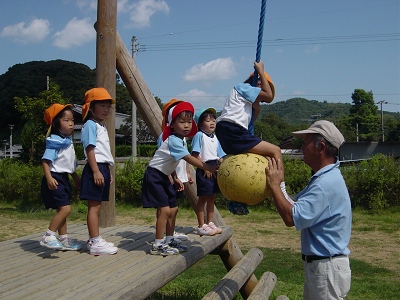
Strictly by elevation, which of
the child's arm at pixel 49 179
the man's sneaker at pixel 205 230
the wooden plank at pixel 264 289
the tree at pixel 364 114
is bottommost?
the wooden plank at pixel 264 289

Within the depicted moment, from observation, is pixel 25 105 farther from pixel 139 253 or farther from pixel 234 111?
pixel 234 111

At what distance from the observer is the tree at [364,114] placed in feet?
217

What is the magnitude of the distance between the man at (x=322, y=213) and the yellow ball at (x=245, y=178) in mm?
69

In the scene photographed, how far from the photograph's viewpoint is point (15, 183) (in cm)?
1489

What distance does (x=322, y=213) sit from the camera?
120 inches

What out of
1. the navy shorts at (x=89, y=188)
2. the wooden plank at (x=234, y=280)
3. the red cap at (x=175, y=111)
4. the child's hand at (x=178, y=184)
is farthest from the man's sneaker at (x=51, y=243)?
the wooden plank at (x=234, y=280)

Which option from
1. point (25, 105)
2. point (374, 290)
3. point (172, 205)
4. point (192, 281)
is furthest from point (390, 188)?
point (25, 105)

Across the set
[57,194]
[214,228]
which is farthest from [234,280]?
[57,194]

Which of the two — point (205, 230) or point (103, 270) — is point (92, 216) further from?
point (205, 230)

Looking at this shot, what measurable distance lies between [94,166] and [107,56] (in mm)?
2110

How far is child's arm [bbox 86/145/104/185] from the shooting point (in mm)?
4445

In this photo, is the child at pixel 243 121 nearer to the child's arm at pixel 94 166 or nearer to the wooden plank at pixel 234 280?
the wooden plank at pixel 234 280

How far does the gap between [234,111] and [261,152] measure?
366mm

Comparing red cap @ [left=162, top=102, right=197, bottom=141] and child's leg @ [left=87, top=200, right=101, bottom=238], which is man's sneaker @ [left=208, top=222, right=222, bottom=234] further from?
child's leg @ [left=87, top=200, right=101, bottom=238]
